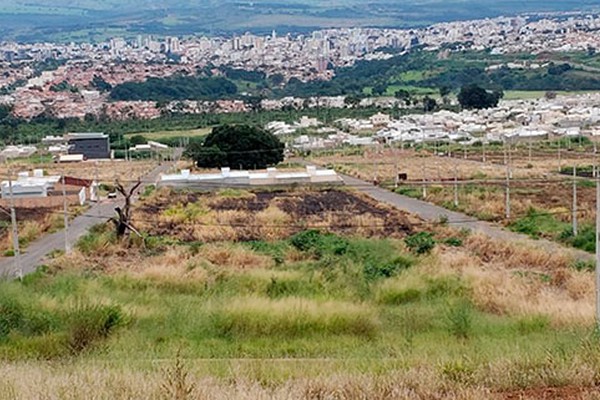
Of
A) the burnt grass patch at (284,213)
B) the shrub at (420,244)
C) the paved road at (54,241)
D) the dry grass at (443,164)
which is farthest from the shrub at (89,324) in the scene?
the dry grass at (443,164)

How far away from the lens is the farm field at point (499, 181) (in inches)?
744

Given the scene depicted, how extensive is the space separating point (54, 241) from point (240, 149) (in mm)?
20381

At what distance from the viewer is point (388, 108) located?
72.6 m

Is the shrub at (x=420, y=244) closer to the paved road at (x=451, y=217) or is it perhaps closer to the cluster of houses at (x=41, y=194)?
the paved road at (x=451, y=217)

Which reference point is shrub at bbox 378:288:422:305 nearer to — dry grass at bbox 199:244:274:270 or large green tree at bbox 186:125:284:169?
dry grass at bbox 199:244:274:270

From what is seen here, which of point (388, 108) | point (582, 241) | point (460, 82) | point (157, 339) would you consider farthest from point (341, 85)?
point (157, 339)

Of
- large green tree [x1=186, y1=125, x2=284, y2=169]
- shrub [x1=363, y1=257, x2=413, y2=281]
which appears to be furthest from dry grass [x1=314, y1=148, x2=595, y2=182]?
shrub [x1=363, y1=257, x2=413, y2=281]

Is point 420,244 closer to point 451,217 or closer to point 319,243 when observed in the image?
point 319,243

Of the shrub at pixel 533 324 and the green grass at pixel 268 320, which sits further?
the shrub at pixel 533 324

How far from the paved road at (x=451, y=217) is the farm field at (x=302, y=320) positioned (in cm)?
111

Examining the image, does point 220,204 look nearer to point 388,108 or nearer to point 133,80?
point 388,108

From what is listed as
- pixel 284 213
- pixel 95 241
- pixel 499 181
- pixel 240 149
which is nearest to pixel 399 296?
pixel 95 241

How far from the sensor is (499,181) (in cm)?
2252

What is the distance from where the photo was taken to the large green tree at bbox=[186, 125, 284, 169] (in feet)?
127
